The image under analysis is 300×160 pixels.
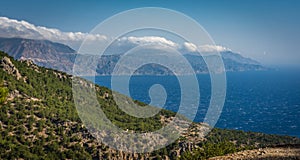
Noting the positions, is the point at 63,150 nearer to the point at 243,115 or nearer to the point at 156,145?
the point at 156,145

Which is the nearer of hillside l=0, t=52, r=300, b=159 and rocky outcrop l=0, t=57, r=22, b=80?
hillside l=0, t=52, r=300, b=159

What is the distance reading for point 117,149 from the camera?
170 ft

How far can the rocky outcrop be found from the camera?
69438 mm

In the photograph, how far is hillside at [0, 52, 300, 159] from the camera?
164 ft

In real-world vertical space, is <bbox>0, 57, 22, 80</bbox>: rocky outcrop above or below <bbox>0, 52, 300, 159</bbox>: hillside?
above

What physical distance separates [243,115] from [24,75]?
11232cm

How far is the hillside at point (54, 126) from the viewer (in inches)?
1973

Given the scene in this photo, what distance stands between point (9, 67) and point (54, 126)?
2140cm

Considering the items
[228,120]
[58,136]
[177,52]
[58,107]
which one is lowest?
[228,120]

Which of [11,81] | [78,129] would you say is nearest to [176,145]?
[78,129]

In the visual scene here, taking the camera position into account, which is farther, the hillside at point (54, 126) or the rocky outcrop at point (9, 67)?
the rocky outcrop at point (9, 67)

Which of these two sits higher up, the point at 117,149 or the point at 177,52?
the point at 177,52

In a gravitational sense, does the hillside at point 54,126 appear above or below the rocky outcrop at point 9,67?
below

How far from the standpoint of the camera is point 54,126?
59.1m
